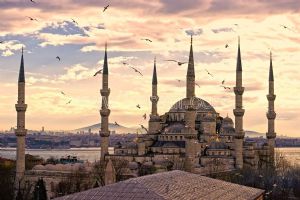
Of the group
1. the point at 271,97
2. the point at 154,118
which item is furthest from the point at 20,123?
the point at 271,97

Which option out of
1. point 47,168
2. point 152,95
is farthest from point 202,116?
point 47,168

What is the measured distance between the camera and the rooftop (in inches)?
943

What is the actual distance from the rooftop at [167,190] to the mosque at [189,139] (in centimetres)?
2001

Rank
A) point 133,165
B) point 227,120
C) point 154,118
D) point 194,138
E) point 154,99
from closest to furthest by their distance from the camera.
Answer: point 194,138
point 133,165
point 227,120
point 154,118
point 154,99

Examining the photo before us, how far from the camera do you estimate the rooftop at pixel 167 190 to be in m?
24.0

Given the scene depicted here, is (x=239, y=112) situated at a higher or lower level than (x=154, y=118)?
higher

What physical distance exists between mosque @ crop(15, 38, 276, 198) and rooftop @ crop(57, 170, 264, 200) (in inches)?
788

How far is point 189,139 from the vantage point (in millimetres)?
52312

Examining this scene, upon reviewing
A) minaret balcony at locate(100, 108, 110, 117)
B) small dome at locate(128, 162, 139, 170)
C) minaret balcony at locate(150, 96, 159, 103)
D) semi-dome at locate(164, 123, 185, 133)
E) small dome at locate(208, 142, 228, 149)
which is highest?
minaret balcony at locate(150, 96, 159, 103)

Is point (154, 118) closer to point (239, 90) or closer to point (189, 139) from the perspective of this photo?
point (239, 90)

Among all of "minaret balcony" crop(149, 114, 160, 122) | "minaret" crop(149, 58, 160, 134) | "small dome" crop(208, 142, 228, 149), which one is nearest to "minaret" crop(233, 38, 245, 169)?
"small dome" crop(208, 142, 228, 149)

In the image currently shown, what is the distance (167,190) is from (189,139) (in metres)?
27.3

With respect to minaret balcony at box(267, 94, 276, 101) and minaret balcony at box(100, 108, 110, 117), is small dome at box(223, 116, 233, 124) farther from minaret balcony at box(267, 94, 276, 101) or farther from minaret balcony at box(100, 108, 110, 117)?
minaret balcony at box(100, 108, 110, 117)

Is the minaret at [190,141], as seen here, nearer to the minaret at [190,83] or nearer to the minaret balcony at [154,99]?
the minaret at [190,83]
